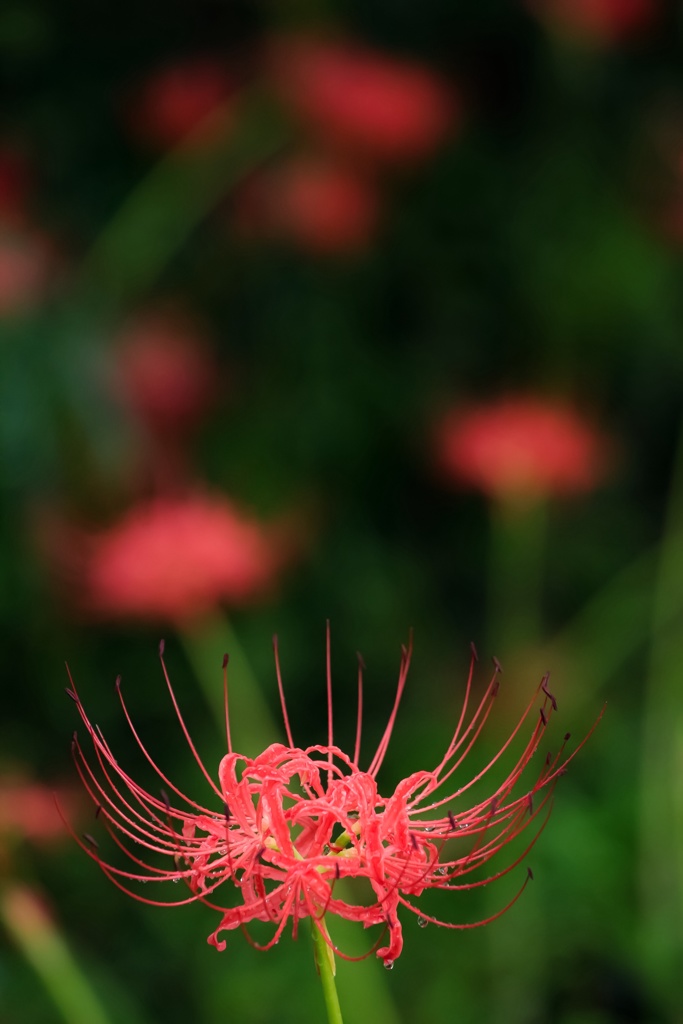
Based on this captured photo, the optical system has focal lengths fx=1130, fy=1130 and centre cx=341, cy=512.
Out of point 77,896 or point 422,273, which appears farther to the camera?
point 422,273

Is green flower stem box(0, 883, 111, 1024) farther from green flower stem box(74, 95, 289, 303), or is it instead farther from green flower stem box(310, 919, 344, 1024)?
green flower stem box(74, 95, 289, 303)

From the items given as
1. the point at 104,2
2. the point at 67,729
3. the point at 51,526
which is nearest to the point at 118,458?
the point at 51,526

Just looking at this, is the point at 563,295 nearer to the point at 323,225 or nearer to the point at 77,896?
the point at 323,225

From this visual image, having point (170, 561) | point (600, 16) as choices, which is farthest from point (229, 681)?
point (600, 16)

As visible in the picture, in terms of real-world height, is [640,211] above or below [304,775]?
above

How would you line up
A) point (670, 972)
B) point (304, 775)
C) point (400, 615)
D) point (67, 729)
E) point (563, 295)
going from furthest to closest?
point (563, 295), point (400, 615), point (67, 729), point (670, 972), point (304, 775)

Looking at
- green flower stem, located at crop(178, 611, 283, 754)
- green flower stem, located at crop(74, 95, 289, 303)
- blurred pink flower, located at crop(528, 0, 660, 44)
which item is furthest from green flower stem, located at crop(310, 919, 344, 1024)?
Answer: blurred pink flower, located at crop(528, 0, 660, 44)

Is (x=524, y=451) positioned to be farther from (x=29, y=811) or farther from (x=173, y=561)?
(x=29, y=811)
